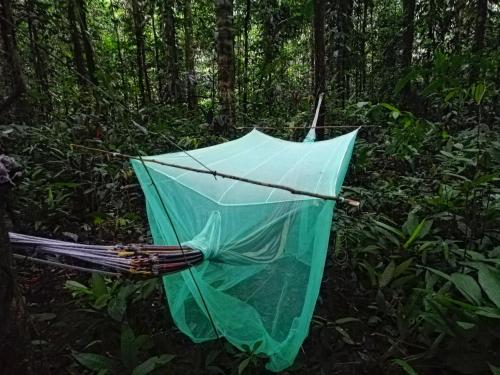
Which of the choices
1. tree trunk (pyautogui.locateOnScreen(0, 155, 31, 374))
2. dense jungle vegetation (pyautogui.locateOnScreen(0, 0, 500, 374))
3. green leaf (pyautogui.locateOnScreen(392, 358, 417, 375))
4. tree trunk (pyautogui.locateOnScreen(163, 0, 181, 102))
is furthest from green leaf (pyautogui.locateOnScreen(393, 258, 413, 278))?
tree trunk (pyautogui.locateOnScreen(163, 0, 181, 102))

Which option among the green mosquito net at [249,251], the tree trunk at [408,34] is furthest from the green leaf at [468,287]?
the tree trunk at [408,34]

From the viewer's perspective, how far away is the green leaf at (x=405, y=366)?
5.52 feet

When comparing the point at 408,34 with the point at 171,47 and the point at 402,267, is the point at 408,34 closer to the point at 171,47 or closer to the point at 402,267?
the point at 171,47

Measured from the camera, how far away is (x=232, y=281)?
6.08 ft

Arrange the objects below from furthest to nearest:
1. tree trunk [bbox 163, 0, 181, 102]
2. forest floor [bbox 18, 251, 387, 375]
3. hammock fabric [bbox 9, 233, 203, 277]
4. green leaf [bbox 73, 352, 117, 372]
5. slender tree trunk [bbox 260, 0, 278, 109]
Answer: slender tree trunk [bbox 260, 0, 278, 109], tree trunk [bbox 163, 0, 181, 102], forest floor [bbox 18, 251, 387, 375], green leaf [bbox 73, 352, 117, 372], hammock fabric [bbox 9, 233, 203, 277]

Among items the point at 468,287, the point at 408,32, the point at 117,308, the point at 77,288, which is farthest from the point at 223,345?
the point at 408,32

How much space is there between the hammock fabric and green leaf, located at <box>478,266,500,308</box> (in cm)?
128

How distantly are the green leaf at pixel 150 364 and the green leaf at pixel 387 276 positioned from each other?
4.07 feet

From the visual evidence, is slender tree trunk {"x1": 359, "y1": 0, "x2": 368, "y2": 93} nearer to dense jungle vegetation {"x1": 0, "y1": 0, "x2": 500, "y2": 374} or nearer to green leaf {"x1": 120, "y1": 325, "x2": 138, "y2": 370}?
dense jungle vegetation {"x1": 0, "y1": 0, "x2": 500, "y2": 374}

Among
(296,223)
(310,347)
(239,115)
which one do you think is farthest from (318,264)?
(239,115)

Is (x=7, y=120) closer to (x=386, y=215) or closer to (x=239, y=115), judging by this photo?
(x=239, y=115)

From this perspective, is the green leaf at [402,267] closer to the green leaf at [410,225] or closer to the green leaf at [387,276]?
the green leaf at [387,276]

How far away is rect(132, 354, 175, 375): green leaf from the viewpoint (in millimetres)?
1615

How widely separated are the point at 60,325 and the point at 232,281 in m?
0.87
